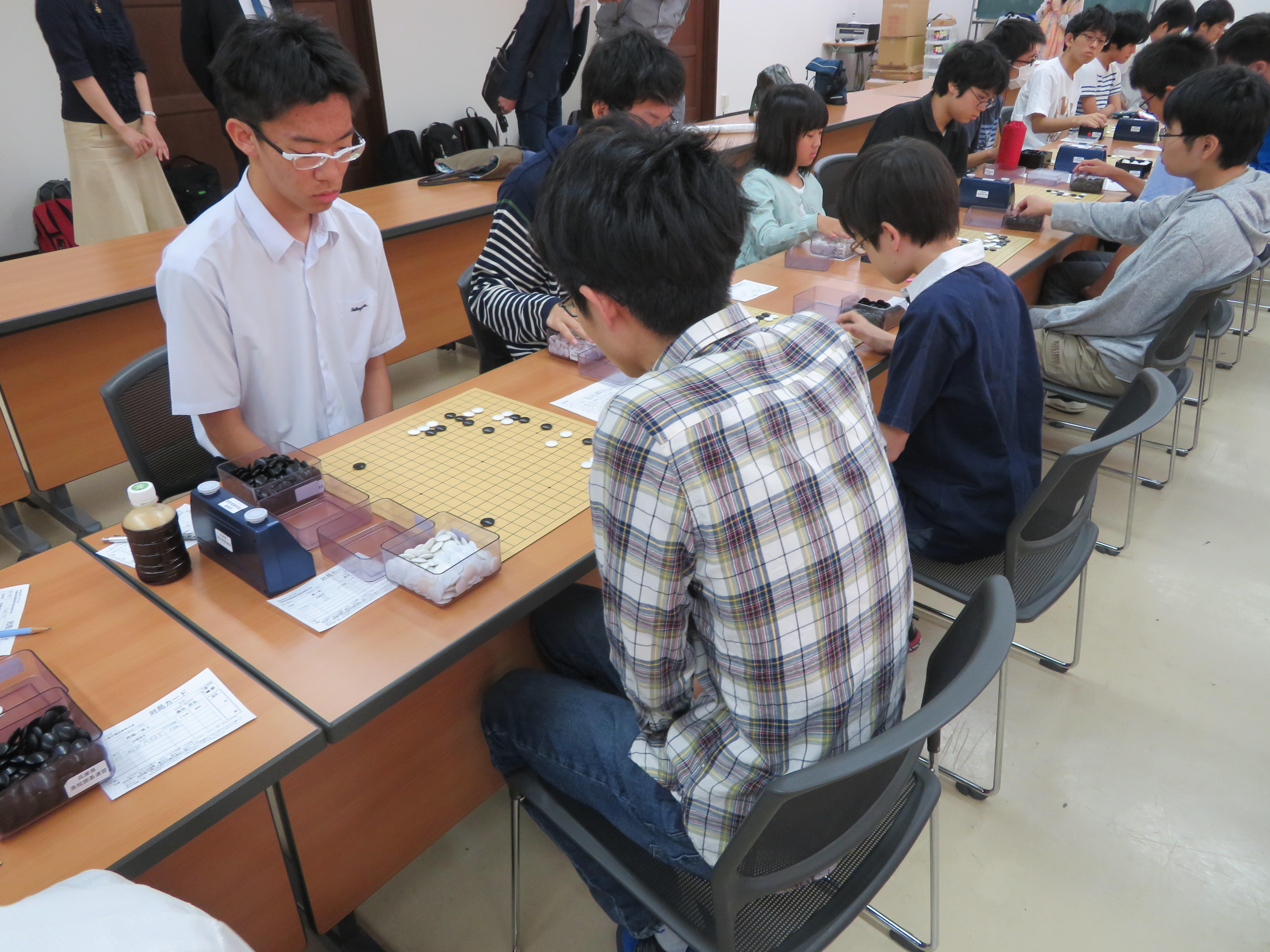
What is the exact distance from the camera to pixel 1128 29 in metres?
4.61

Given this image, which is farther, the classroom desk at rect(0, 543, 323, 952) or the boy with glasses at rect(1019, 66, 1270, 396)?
the boy with glasses at rect(1019, 66, 1270, 396)

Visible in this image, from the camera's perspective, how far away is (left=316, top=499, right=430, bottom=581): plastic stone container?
4.07 ft

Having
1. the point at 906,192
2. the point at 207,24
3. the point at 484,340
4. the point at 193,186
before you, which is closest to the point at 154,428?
the point at 484,340

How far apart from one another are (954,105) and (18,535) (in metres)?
3.70

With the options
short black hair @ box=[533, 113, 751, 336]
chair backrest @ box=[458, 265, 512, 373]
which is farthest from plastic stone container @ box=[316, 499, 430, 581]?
chair backrest @ box=[458, 265, 512, 373]

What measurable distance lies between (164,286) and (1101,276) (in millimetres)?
3094

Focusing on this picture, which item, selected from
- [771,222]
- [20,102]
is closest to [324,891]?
[771,222]

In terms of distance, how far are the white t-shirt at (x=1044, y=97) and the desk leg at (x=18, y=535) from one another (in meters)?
4.60

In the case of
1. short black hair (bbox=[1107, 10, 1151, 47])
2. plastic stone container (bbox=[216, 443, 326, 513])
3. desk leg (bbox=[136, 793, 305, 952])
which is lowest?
desk leg (bbox=[136, 793, 305, 952])

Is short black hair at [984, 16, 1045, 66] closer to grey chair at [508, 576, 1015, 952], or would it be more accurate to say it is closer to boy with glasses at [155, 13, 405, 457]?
boy with glasses at [155, 13, 405, 457]

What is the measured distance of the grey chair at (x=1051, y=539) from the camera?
1.48 metres

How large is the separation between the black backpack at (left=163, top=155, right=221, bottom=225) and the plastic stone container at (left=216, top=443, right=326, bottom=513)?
3785mm

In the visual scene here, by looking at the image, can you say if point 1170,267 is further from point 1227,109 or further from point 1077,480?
point 1077,480

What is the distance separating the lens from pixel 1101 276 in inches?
123
